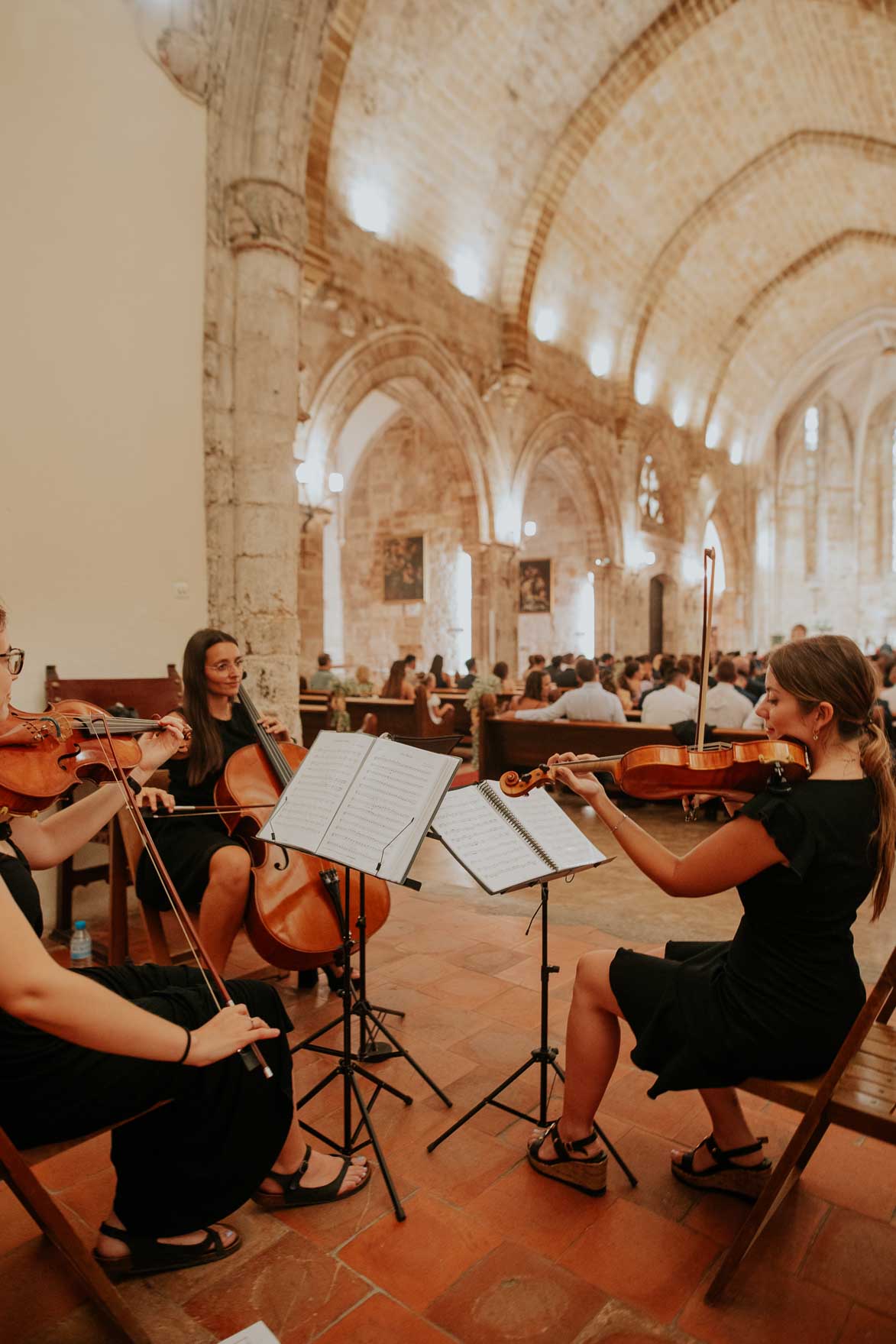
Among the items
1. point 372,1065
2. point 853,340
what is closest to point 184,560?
point 372,1065

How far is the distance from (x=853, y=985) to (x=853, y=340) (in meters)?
24.7

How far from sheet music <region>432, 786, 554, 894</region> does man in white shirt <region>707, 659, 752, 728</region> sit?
482 cm

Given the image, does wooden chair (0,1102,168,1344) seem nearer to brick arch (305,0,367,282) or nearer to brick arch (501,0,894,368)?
brick arch (305,0,367,282)

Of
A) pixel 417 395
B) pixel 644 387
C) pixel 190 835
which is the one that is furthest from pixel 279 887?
pixel 644 387

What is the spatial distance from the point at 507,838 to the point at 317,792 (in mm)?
495

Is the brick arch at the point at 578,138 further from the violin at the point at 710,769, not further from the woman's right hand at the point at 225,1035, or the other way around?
the woman's right hand at the point at 225,1035

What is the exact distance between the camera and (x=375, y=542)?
57.5ft

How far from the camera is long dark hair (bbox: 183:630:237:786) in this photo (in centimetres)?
305

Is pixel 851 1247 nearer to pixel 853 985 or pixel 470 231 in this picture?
pixel 853 985

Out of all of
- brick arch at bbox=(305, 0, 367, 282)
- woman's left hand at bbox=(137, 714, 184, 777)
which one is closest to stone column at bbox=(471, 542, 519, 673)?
brick arch at bbox=(305, 0, 367, 282)

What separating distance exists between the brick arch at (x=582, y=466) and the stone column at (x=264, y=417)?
836 cm

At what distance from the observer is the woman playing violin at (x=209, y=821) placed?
8.93 feet

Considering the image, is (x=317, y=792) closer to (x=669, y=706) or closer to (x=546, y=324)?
(x=669, y=706)

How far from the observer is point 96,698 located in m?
4.50
